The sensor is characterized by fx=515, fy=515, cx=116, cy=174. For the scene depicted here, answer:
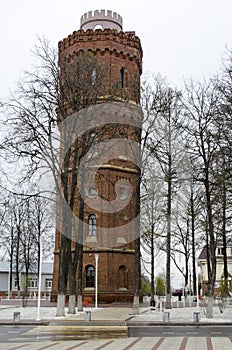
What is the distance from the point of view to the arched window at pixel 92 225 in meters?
43.5

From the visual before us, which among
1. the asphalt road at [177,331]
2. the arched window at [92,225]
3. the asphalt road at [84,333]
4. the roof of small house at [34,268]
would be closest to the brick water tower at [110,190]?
the arched window at [92,225]

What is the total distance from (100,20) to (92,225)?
19.7 metres


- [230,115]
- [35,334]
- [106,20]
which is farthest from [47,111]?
[106,20]

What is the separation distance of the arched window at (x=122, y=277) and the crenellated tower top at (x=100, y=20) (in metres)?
22.5

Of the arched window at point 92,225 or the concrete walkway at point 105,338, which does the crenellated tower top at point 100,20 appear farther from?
the concrete walkway at point 105,338

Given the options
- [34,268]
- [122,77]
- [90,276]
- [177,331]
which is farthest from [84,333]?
[34,268]

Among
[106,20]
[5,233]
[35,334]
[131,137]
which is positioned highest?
[106,20]

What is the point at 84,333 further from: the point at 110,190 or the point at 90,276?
the point at 110,190

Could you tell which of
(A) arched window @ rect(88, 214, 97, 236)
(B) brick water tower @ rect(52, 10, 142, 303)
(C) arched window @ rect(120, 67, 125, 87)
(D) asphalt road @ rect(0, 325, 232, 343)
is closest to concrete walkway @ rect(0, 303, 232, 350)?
(D) asphalt road @ rect(0, 325, 232, 343)

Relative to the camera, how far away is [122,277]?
1702 inches

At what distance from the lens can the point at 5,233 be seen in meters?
65.0

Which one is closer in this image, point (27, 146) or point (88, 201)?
point (27, 146)

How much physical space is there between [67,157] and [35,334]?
36.9 feet

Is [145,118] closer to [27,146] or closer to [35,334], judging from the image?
[27,146]
